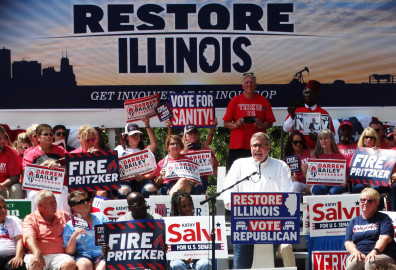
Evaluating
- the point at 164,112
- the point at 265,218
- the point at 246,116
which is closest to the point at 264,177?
the point at 265,218

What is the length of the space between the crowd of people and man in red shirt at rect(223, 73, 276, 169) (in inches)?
0.6

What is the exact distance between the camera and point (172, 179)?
13672 millimetres

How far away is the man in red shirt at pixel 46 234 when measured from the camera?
11695 millimetres

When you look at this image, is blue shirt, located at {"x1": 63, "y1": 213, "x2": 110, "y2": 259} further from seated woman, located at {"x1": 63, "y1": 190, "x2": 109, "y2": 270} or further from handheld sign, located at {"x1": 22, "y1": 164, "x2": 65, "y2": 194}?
handheld sign, located at {"x1": 22, "y1": 164, "x2": 65, "y2": 194}

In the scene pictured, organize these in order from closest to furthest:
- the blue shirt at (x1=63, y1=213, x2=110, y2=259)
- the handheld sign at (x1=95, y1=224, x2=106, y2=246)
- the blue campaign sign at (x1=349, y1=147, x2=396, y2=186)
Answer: the handheld sign at (x1=95, y1=224, x2=106, y2=246)
the blue shirt at (x1=63, y1=213, x2=110, y2=259)
the blue campaign sign at (x1=349, y1=147, x2=396, y2=186)

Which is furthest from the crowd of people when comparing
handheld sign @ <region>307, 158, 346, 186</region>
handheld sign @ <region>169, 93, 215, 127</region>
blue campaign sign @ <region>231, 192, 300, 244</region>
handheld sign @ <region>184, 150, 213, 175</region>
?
blue campaign sign @ <region>231, 192, 300, 244</region>

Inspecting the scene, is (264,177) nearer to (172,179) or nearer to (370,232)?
(370,232)

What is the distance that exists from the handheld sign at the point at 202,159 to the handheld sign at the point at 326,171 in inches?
65.1

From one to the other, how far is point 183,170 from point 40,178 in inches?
83.1

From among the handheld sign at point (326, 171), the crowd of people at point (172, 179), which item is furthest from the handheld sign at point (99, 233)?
the handheld sign at point (326, 171)

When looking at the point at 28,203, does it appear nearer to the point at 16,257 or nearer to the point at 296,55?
the point at 16,257

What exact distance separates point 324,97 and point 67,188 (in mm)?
5228

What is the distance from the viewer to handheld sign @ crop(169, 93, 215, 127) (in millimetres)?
15211

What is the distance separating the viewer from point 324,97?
Answer: 16.3 metres
